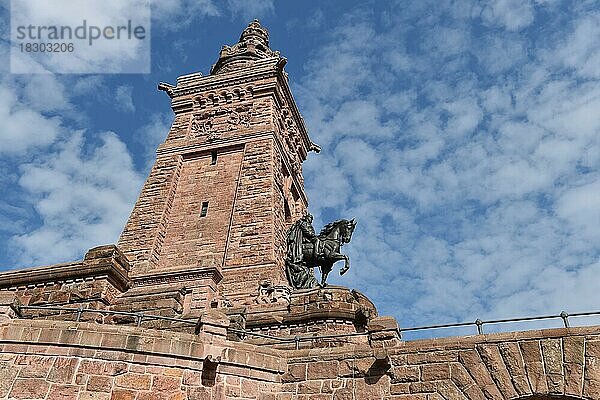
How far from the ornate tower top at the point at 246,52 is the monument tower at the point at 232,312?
8.42ft

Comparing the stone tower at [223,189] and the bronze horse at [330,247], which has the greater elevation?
the stone tower at [223,189]

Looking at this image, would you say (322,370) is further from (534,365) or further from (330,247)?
(330,247)

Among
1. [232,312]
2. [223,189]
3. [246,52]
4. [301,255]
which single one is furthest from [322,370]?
[246,52]

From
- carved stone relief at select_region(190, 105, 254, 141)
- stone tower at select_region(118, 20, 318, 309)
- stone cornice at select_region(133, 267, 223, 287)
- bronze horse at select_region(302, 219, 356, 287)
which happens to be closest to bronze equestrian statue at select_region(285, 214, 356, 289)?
bronze horse at select_region(302, 219, 356, 287)

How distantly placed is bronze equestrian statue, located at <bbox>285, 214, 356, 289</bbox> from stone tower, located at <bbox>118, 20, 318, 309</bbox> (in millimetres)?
1299

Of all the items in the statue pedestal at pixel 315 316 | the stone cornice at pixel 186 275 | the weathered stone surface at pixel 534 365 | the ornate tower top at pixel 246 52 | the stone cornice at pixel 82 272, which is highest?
the ornate tower top at pixel 246 52

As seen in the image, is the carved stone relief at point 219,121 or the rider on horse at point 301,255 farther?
the carved stone relief at point 219,121

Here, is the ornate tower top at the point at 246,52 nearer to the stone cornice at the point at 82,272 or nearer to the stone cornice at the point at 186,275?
the stone cornice at the point at 186,275

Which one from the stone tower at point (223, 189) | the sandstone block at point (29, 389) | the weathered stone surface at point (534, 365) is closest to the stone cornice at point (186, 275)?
the stone tower at point (223, 189)

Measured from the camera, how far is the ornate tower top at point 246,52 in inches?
1308

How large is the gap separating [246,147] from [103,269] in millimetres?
12069

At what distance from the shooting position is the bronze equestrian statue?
57.0 ft

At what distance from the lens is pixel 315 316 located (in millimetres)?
14289

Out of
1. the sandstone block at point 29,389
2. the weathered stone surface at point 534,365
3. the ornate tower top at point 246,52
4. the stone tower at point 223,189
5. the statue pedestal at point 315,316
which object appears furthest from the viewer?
the ornate tower top at point 246,52
